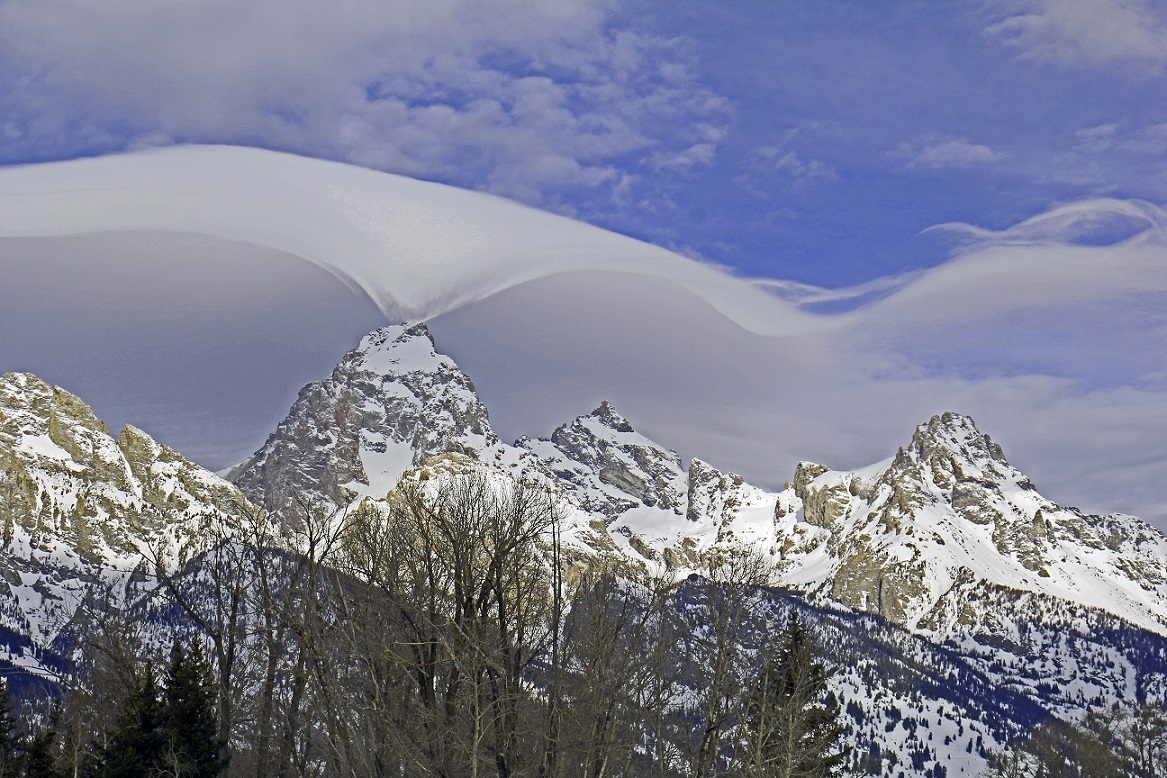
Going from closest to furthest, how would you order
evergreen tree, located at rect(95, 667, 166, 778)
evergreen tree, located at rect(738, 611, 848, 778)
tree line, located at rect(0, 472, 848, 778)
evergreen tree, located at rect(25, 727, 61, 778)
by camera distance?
tree line, located at rect(0, 472, 848, 778)
evergreen tree, located at rect(95, 667, 166, 778)
evergreen tree, located at rect(738, 611, 848, 778)
evergreen tree, located at rect(25, 727, 61, 778)

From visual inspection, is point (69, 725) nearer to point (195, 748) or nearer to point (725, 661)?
point (195, 748)

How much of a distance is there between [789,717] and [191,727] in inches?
692

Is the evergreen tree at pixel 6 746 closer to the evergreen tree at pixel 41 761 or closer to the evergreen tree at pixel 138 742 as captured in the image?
the evergreen tree at pixel 41 761

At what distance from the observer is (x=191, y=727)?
34938 millimetres

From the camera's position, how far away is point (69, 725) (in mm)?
40219

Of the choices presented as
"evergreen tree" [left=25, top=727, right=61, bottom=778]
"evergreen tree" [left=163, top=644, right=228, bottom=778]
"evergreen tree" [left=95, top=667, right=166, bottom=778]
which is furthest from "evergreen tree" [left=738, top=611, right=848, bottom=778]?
"evergreen tree" [left=25, top=727, right=61, bottom=778]

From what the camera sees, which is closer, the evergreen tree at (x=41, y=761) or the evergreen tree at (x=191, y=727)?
the evergreen tree at (x=191, y=727)

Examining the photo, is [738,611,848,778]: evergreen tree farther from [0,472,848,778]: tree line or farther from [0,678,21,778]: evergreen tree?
[0,678,21,778]: evergreen tree

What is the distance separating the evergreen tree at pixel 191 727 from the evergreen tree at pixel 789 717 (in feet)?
52.3

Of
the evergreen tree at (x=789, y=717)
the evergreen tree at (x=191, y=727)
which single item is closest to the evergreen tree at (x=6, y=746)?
the evergreen tree at (x=191, y=727)

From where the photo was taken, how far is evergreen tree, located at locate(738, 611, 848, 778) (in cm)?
3569

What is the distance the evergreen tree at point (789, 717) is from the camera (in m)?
35.7

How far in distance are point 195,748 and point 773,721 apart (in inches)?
676

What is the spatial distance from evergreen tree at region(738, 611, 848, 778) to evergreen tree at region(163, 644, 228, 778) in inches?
627
